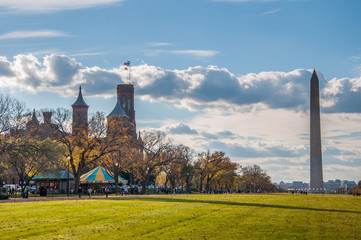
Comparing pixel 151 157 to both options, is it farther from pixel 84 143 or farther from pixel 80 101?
pixel 80 101

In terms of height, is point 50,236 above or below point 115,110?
below

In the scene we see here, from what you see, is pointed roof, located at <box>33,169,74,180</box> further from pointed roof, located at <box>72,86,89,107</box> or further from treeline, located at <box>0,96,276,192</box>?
pointed roof, located at <box>72,86,89,107</box>

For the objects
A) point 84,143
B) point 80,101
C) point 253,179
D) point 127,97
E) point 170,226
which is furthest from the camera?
point 127,97

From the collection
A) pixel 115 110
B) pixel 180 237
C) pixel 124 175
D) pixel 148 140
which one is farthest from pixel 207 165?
pixel 180 237

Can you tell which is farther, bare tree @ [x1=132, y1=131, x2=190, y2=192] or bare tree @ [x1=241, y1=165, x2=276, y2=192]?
bare tree @ [x1=241, y1=165, x2=276, y2=192]

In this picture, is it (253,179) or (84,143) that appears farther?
(253,179)

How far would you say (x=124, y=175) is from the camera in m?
121

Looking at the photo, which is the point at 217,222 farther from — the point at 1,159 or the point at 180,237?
the point at 1,159

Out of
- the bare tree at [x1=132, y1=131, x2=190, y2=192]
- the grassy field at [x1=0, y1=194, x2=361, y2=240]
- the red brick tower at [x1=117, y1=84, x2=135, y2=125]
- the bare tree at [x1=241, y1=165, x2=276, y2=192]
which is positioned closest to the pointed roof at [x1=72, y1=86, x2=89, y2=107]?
the red brick tower at [x1=117, y1=84, x2=135, y2=125]

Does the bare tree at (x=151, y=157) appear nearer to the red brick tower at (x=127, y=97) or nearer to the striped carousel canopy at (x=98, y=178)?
the striped carousel canopy at (x=98, y=178)

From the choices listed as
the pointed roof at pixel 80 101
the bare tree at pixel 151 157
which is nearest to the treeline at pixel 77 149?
the bare tree at pixel 151 157

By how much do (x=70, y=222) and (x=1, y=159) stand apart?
1381 inches

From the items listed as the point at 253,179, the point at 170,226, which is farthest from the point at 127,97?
the point at 170,226

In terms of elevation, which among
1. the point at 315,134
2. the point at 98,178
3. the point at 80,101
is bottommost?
the point at 98,178
